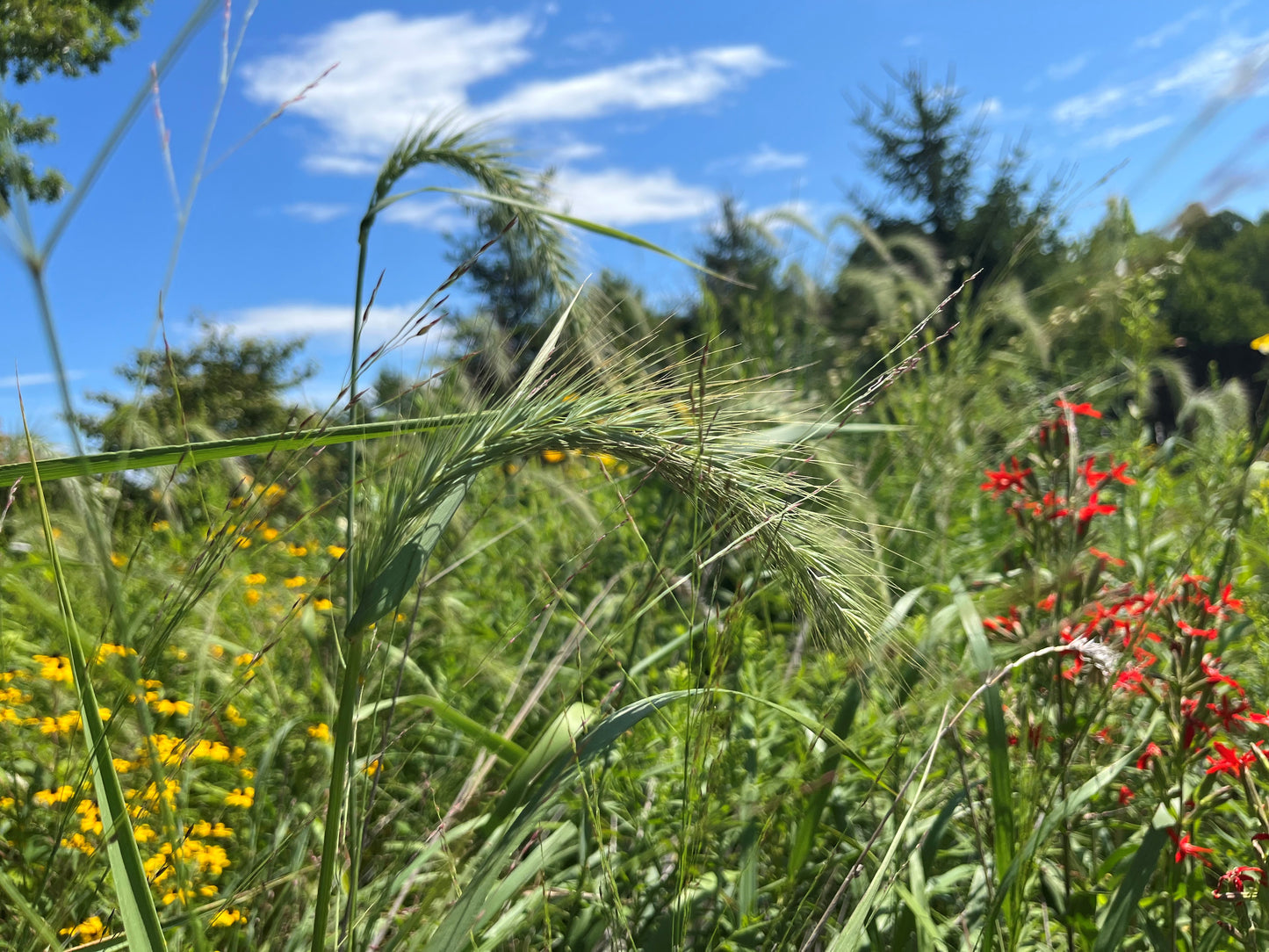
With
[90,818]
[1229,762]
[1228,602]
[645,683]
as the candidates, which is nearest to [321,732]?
[90,818]

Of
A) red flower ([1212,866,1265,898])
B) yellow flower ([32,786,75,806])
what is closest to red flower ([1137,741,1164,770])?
red flower ([1212,866,1265,898])

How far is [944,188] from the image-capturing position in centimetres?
2073

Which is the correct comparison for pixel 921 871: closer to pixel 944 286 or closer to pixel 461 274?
pixel 461 274

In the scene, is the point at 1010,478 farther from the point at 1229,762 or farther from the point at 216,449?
the point at 216,449

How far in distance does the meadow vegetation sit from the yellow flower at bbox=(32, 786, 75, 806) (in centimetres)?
1

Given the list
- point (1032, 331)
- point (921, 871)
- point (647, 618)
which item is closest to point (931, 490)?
point (1032, 331)

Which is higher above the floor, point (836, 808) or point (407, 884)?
point (407, 884)

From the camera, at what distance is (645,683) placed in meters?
1.87

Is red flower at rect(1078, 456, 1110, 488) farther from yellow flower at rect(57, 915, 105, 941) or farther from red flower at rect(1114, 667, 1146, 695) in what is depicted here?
yellow flower at rect(57, 915, 105, 941)

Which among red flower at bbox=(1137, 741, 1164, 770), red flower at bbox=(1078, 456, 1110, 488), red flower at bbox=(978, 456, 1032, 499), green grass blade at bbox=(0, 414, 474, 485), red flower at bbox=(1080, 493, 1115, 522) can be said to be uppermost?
green grass blade at bbox=(0, 414, 474, 485)

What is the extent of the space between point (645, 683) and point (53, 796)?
118 centimetres

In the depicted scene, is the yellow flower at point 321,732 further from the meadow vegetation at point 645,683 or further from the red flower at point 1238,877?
the red flower at point 1238,877

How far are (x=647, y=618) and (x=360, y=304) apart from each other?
1239 millimetres

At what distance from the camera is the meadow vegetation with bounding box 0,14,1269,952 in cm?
99
